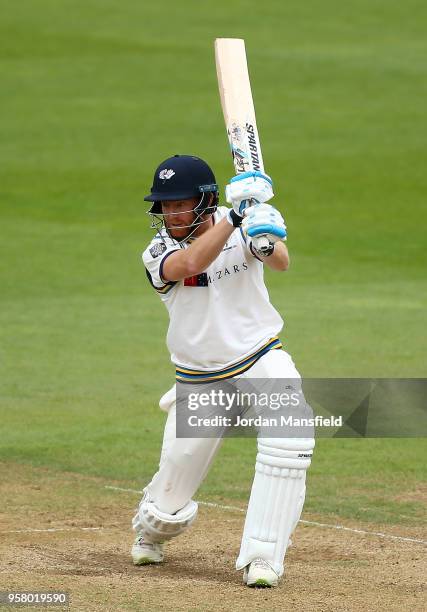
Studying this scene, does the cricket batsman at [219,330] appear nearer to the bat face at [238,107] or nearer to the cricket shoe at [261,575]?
the cricket shoe at [261,575]

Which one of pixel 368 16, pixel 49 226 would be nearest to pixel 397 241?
pixel 49 226

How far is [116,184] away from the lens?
20.4m

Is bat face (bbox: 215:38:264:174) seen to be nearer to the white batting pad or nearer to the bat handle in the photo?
the bat handle

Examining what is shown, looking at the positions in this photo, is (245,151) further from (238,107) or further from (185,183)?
(185,183)

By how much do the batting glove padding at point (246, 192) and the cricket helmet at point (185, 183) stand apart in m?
0.29

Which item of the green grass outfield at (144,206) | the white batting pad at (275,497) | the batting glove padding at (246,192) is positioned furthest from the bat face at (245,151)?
the green grass outfield at (144,206)

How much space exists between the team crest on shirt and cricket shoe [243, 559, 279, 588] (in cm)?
148

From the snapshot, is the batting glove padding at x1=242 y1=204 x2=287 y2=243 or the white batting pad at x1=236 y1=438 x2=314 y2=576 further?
the white batting pad at x1=236 y1=438 x2=314 y2=576

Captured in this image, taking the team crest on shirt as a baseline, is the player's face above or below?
above

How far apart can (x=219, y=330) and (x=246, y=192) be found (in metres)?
0.68

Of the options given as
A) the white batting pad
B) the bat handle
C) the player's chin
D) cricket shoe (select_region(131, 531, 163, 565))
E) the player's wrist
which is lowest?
cricket shoe (select_region(131, 531, 163, 565))

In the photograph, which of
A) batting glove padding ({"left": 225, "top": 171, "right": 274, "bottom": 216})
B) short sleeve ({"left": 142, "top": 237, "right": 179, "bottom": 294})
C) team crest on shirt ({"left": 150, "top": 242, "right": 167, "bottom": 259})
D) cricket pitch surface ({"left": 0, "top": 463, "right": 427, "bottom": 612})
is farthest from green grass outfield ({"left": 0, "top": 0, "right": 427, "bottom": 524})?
batting glove padding ({"left": 225, "top": 171, "right": 274, "bottom": 216})

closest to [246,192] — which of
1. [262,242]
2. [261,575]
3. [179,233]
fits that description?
[262,242]

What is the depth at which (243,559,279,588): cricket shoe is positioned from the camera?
5.46 metres
